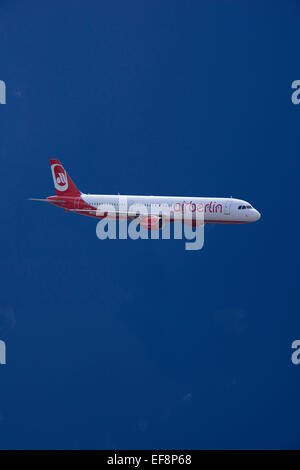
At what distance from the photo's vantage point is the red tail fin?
99.6m

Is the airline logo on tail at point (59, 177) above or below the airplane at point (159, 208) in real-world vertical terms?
above

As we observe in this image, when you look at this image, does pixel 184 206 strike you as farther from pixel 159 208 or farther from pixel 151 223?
pixel 151 223

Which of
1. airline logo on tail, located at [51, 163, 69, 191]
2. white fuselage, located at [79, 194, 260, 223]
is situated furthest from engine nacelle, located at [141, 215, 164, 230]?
airline logo on tail, located at [51, 163, 69, 191]

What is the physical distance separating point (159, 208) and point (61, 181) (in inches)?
612

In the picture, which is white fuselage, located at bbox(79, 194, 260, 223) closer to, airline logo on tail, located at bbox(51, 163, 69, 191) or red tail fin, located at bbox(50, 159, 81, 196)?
red tail fin, located at bbox(50, 159, 81, 196)

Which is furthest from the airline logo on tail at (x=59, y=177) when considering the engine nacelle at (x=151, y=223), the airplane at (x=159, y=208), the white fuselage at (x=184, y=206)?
the engine nacelle at (x=151, y=223)

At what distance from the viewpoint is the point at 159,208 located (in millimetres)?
96188

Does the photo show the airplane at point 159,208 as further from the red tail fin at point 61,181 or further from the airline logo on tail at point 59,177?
the airline logo on tail at point 59,177

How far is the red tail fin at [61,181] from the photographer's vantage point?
99.6 meters

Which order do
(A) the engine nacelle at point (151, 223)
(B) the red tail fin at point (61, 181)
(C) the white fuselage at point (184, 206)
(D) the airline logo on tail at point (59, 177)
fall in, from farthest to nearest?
(D) the airline logo on tail at point (59, 177)
(B) the red tail fin at point (61, 181)
(C) the white fuselage at point (184, 206)
(A) the engine nacelle at point (151, 223)

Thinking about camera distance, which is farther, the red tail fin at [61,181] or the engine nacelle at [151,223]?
the red tail fin at [61,181]

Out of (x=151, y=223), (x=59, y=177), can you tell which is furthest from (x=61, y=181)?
(x=151, y=223)

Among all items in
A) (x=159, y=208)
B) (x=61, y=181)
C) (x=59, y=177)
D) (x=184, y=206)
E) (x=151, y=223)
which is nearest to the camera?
(x=151, y=223)
